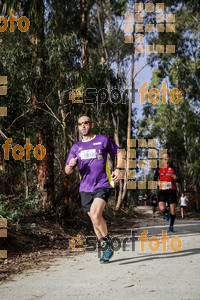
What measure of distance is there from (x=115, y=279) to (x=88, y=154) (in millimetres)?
1730

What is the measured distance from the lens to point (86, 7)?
16.1 m

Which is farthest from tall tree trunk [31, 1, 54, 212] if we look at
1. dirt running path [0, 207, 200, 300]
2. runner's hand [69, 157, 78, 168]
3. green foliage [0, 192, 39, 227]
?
runner's hand [69, 157, 78, 168]

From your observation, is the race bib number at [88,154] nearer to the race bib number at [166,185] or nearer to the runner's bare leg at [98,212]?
the runner's bare leg at [98,212]

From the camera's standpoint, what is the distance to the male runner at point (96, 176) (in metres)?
5.06

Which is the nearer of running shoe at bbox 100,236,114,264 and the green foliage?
running shoe at bbox 100,236,114,264

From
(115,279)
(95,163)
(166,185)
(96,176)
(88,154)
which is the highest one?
(88,154)

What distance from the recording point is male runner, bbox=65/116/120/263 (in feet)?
16.6

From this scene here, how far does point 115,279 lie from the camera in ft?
13.5

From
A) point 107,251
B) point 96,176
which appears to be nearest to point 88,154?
point 96,176

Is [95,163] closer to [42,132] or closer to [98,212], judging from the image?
[98,212]

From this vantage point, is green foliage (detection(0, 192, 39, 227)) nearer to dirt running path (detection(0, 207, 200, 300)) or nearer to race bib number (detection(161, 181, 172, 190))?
dirt running path (detection(0, 207, 200, 300))

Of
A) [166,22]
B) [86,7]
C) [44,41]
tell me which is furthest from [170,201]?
[166,22]

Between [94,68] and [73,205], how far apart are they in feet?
13.3

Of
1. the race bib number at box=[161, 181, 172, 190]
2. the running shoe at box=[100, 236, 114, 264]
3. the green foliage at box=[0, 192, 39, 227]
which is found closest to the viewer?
the running shoe at box=[100, 236, 114, 264]
